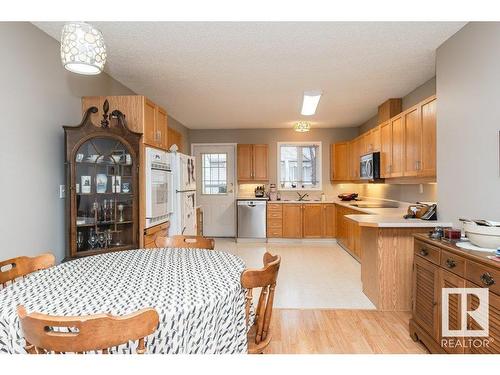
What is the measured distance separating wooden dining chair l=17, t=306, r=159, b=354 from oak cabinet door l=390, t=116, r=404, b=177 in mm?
3635

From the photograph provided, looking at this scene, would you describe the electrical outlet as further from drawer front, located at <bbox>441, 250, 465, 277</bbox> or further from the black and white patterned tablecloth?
drawer front, located at <bbox>441, 250, 465, 277</bbox>

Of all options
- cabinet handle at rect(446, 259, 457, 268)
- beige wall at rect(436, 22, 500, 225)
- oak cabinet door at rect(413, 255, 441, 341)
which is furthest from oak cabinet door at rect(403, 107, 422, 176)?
cabinet handle at rect(446, 259, 457, 268)

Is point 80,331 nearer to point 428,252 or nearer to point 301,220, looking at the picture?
point 428,252

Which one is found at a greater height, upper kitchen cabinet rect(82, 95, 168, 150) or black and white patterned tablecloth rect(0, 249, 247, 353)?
upper kitchen cabinet rect(82, 95, 168, 150)

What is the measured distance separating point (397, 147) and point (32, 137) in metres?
3.85

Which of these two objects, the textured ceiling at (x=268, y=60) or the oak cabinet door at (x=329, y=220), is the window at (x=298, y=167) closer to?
the oak cabinet door at (x=329, y=220)

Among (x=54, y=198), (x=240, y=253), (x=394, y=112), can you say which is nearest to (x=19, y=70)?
(x=54, y=198)

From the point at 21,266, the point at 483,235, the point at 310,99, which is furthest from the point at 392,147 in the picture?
the point at 21,266

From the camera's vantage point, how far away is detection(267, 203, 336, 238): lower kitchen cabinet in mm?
6430

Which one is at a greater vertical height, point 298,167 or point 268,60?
point 268,60

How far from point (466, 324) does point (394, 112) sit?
11.7ft

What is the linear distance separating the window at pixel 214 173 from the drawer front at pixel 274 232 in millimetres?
1509

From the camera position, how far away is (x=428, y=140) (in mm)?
3186

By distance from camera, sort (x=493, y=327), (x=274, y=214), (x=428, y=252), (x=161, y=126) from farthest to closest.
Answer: (x=274, y=214), (x=161, y=126), (x=428, y=252), (x=493, y=327)
